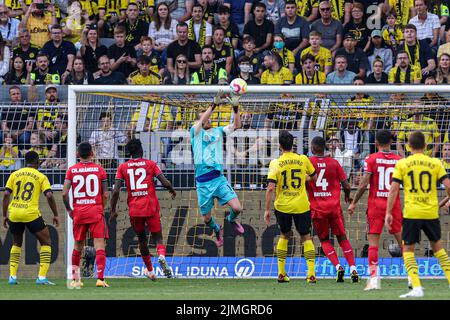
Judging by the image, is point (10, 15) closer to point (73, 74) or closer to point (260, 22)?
point (73, 74)

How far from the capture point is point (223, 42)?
72.6ft

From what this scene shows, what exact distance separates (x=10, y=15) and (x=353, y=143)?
9.35 metres

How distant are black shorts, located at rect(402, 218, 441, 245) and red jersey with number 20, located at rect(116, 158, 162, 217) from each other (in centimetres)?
474

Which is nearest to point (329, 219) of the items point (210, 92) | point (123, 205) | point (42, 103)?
point (210, 92)

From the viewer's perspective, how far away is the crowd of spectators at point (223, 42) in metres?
21.5

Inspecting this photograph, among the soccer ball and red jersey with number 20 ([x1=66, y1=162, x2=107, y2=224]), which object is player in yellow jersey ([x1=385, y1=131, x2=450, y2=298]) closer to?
the soccer ball

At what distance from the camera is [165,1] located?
2362 cm

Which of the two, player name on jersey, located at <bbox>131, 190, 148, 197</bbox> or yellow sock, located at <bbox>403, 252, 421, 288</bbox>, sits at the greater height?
player name on jersey, located at <bbox>131, 190, 148, 197</bbox>

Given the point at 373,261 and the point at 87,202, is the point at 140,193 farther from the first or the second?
the point at 373,261

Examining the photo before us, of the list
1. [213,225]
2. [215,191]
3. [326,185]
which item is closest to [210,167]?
[215,191]

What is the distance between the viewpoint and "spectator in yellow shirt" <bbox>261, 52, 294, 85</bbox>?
21.5 meters

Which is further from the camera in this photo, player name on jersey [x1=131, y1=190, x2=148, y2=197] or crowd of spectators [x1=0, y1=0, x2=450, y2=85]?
crowd of spectators [x1=0, y1=0, x2=450, y2=85]

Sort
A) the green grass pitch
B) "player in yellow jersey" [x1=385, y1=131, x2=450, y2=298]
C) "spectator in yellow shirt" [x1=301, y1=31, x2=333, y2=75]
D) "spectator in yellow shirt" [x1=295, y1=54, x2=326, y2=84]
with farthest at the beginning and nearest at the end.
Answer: "spectator in yellow shirt" [x1=301, y1=31, x2=333, y2=75] < "spectator in yellow shirt" [x1=295, y1=54, x2=326, y2=84] < the green grass pitch < "player in yellow jersey" [x1=385, y1=131, x2=450, y2=298]

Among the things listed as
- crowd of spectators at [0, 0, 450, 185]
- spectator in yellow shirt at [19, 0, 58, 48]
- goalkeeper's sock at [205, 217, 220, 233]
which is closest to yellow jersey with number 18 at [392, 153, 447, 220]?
goalkeeper's sock at [205, 217, 220, 233]
